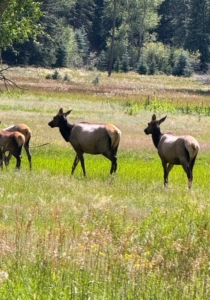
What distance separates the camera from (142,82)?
77875mm

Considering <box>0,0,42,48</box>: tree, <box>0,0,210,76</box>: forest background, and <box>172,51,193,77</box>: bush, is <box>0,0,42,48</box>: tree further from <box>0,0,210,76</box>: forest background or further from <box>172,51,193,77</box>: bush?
<box>172,51,193,77</box>: bush

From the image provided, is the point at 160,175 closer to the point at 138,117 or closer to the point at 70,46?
the point at 138,117

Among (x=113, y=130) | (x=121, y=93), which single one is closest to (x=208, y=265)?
(x=113, y=130)

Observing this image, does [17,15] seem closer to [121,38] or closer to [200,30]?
[200,30]

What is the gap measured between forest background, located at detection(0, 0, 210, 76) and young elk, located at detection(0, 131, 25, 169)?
168 feet

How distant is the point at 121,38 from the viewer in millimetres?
114375

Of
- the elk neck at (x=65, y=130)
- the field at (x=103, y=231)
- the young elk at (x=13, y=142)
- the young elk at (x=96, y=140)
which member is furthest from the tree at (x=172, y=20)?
the young elk at (x=13, y=142)

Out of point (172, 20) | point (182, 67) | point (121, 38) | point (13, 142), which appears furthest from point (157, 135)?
point (172, 20)

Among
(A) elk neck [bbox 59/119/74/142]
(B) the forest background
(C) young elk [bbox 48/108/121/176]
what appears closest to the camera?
(C) young elk [bbox 48/108/121/176]

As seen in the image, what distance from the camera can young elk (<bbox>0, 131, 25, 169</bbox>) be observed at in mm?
17875

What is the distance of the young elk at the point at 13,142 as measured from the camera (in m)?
17.9

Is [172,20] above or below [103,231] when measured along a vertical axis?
below

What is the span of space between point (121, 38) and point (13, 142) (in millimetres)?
98049

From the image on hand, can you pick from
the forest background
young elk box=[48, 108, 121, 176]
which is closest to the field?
young elk box=[48, 108, 121, 176]
